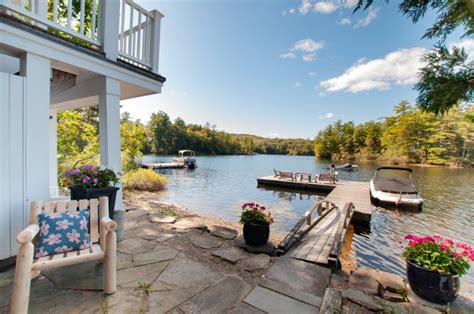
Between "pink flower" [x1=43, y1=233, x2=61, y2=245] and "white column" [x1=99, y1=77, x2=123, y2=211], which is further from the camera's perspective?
"white column" [x1=99, y1=77, x2=123, y2=211]

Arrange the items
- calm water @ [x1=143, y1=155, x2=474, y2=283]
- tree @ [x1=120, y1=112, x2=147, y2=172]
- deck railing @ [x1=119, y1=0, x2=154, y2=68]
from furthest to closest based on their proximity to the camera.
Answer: tree @ [x1=120, y1=112, x2=147, y2=172] < calm water @ [x1=143, y1=155, x2=474, y2=283] < deck railing @ [x1=119, y1=0, x2=154, y2=68]

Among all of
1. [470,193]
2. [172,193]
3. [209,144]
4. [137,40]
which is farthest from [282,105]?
[137,40]

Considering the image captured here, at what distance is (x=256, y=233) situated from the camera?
2.96 meters

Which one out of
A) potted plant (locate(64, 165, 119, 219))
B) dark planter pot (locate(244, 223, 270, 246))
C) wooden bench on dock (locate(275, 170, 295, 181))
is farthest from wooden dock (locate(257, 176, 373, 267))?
wooden bench on dock (locate(275, 170, 295, 181))

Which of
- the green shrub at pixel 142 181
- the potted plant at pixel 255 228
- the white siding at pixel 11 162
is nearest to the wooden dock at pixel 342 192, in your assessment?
the potted plant at pixel 255 228

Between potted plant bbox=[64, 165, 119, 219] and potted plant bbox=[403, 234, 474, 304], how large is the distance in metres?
3.58

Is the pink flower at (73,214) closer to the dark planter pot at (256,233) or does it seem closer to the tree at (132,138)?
the dark planter pot at (256,233)

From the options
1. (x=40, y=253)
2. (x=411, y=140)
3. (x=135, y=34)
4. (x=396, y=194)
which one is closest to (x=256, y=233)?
(x=40, y=253)

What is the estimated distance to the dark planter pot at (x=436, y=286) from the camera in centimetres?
192

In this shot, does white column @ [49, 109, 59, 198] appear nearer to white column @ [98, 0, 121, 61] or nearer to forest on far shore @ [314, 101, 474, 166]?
white column @ [98, 0, 121, 61]

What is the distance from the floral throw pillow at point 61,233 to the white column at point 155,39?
2.96m

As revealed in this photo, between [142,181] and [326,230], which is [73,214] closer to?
[326,230]

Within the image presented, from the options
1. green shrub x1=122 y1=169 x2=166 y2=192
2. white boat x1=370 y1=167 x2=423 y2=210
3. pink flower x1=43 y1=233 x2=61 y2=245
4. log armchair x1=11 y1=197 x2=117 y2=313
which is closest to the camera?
Answer: log armchair x1=11 y1=197 x2=117 y2=313

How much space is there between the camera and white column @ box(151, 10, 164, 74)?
378 centimetres
